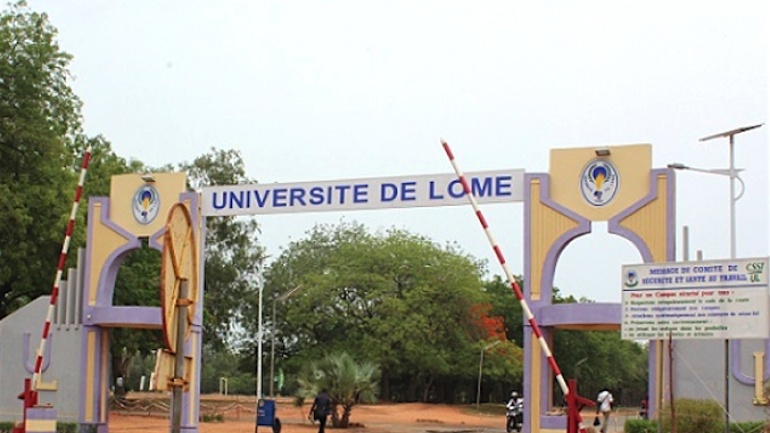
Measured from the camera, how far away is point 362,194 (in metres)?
21.2

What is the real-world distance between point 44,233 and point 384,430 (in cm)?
1116

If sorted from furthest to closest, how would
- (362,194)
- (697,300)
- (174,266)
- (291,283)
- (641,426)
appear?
(291,283), (362,194), (641,426), (697,300), (174,266)

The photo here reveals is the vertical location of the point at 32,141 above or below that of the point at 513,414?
above

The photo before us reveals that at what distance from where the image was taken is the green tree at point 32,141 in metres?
29.9

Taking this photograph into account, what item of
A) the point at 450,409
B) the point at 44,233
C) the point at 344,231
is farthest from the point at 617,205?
the point at 344,231

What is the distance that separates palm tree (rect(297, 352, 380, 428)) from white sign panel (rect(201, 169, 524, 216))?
405 inches

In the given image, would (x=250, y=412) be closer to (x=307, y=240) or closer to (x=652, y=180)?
(x=307, y=240)

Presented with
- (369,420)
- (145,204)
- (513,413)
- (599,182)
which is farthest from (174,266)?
(369,420)

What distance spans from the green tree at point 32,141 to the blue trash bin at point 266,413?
9.44m

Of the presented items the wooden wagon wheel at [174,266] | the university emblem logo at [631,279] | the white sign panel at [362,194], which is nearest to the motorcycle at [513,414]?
the white sign panel at [362,194]

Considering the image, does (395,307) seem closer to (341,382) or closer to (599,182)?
(341,382)

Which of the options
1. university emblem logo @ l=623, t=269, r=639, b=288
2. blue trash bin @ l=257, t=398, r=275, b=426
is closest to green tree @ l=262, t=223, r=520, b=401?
blue trash bin @ l=257, t=398, r=275, b=426

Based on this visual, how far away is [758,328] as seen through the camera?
41.8 ft

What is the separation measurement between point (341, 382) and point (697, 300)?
19766 mm
